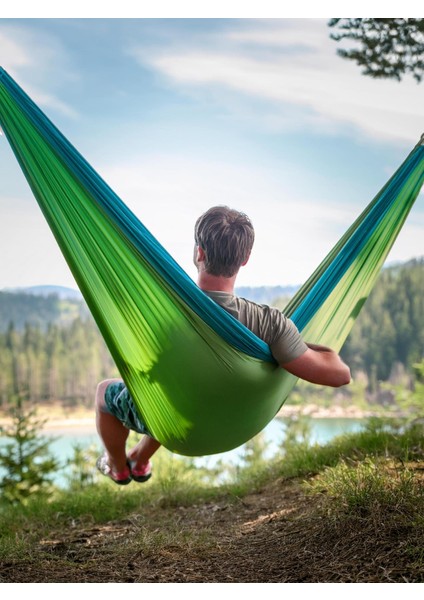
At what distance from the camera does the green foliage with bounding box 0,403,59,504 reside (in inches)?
174

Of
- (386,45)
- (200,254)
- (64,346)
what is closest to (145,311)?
(200,254)

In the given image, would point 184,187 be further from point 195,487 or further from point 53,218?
point 53,218

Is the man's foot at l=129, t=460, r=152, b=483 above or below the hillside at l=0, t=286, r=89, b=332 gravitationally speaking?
below

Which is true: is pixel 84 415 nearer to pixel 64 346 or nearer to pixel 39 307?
pixel 64 346

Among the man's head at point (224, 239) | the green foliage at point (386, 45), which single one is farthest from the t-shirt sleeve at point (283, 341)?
the green foliage at point (386, 45)

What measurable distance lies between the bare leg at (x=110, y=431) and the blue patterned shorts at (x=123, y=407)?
0.02 m

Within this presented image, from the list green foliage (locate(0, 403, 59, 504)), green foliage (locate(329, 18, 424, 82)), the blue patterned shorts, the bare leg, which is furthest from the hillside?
the blue patterned shorts

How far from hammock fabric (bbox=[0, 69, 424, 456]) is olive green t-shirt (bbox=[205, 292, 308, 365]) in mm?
40

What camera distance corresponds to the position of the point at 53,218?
197cm

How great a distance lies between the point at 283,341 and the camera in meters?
1.97

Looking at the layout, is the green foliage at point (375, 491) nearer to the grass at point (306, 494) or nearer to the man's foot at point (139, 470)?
the grass at point (306, 494)

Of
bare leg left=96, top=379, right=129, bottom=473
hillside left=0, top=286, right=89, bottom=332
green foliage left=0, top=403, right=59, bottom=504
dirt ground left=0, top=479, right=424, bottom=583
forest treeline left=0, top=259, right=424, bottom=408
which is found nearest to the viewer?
dirt ground left=0, top=479, right=424, bottom=583

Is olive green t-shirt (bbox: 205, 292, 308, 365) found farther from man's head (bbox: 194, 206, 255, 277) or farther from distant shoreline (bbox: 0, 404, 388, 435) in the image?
distant shoreline (bbox: 0, 404, 388, 435)

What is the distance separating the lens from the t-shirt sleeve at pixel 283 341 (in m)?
1.96
